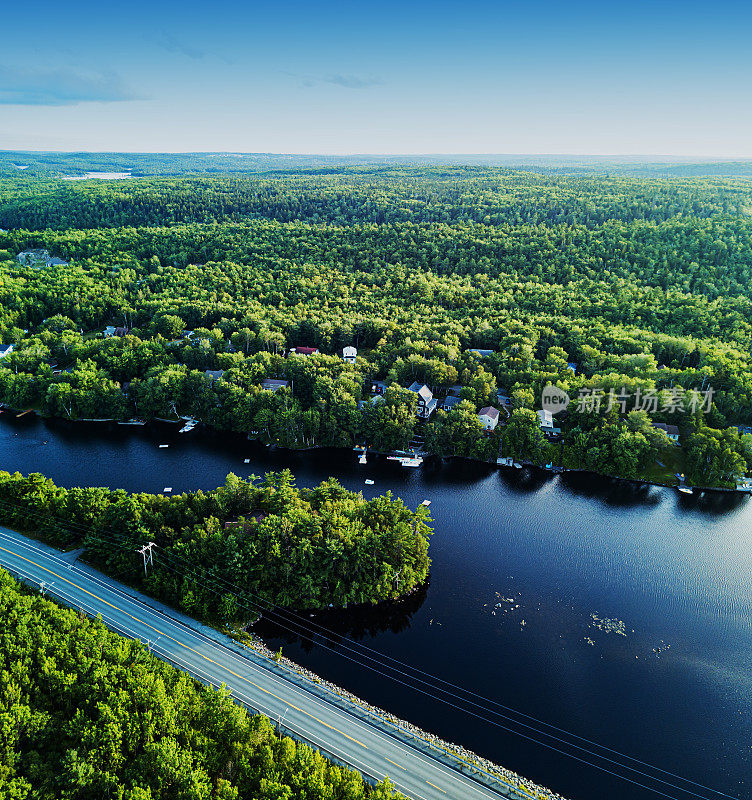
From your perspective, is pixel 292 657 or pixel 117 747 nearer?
pixel 117 747

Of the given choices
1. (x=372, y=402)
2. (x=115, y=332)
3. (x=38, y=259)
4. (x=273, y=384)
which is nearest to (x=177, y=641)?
(x=372, y=402)

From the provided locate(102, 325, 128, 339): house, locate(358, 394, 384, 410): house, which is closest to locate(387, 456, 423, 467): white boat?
locate(358, 394, 384, 410): house

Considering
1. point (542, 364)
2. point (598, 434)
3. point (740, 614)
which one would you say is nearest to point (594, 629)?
point (740, 614)

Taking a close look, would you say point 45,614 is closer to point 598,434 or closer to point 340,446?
point 340,446

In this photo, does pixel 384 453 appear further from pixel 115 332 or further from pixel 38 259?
pixel 38 259

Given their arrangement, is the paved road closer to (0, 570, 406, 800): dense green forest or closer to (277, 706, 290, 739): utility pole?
(277, 706, 290, 739): utility pole

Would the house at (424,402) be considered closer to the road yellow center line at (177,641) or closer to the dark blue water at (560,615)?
the dark blue water at (560,615)

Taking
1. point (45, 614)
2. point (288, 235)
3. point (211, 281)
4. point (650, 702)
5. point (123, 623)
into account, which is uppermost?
point (288, 235)
